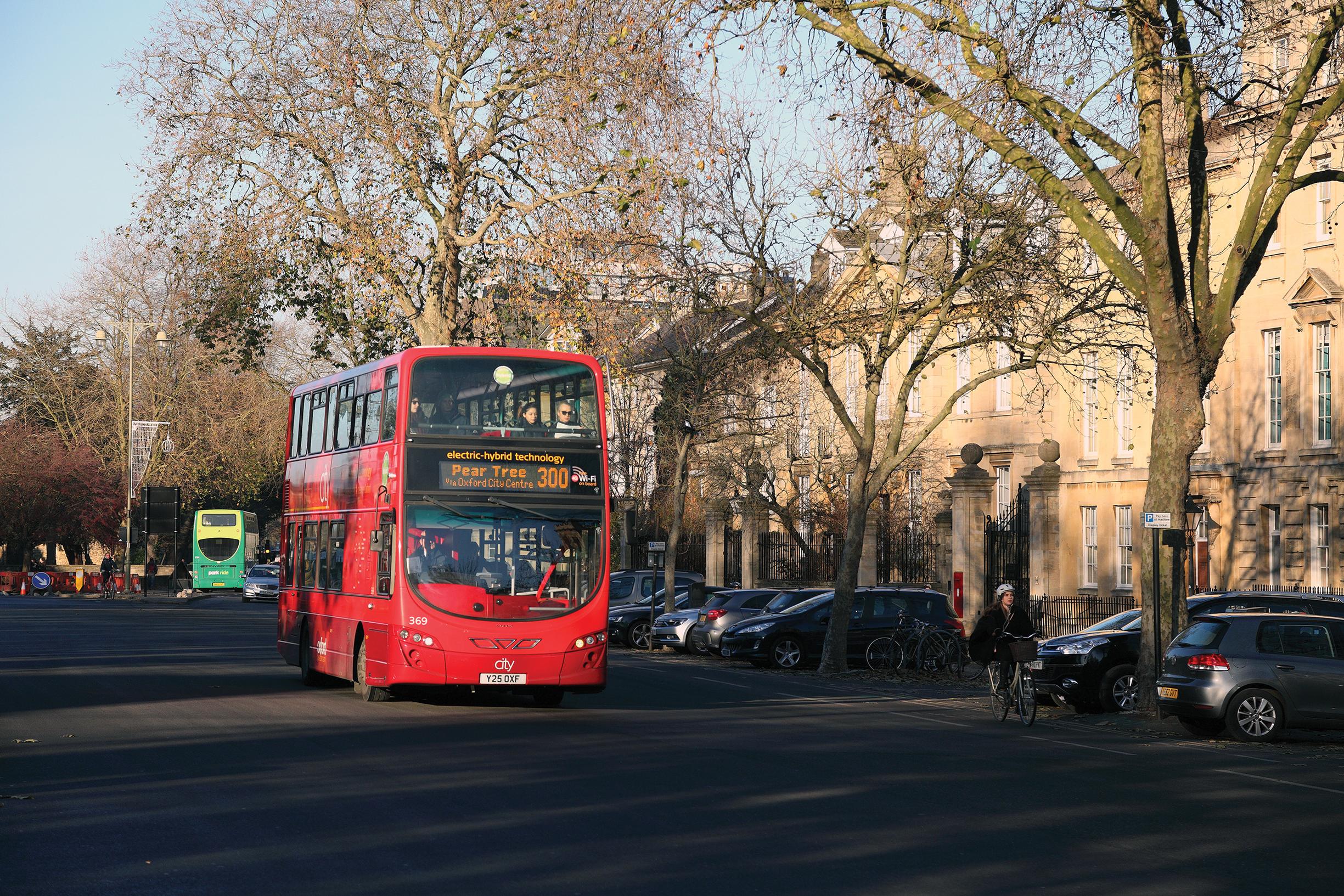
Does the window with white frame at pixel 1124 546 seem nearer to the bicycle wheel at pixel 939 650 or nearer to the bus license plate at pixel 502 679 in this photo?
the bicycle wheel at pixel 939 650

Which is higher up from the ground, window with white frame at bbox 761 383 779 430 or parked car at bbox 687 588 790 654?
window with white frame at bbox 761 383 779 430

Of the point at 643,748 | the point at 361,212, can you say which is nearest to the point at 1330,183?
the point at 361,212

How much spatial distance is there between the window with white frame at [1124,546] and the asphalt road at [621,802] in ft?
65.6

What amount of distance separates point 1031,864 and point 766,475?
3546 cm

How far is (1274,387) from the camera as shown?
3647 cm

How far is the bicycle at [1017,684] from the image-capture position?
19750 millimetres

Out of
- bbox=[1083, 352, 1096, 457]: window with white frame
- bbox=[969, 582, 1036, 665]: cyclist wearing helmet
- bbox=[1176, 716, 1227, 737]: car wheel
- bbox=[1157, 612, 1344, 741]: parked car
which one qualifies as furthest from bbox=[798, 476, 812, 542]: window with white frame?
bbox=[1157, 612, 1344, 741]: parked car

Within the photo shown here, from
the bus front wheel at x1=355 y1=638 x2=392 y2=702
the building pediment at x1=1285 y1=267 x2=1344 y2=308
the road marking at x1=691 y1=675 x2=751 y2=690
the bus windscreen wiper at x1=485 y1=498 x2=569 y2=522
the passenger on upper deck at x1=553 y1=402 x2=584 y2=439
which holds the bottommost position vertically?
the road marking at x1=691 y1=675 x2=751 y2=690

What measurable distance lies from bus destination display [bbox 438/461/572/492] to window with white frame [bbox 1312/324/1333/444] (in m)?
21.4

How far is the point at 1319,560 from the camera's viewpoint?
114ft

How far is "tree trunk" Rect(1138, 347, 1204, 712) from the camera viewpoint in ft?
67.5

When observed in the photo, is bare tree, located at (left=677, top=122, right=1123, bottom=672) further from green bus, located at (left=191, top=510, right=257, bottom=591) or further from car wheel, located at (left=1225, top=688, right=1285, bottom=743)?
green bus, located at (left=191, top=510, right=257, bottom=591)

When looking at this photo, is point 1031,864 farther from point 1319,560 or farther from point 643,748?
point 1319,560

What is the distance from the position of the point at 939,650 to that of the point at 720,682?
479 cm
